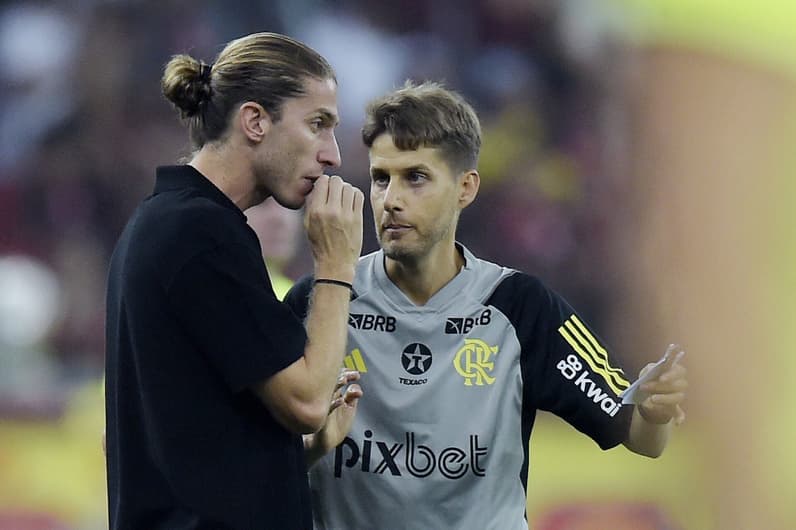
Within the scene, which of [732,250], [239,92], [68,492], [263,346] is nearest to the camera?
[263,346]

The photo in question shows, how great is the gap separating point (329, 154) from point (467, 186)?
1.72 ft

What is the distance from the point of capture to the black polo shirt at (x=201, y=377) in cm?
206

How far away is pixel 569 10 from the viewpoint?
676 centimetres

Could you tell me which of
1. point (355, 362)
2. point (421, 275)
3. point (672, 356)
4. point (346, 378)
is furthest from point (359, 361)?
point (672, 356)

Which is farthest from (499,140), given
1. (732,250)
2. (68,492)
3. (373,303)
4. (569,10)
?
(373,303)

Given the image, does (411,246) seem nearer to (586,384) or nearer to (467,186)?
(467,186)

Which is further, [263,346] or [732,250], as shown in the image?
[732,250]

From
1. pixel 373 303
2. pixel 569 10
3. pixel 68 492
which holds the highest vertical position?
pixel 569 10

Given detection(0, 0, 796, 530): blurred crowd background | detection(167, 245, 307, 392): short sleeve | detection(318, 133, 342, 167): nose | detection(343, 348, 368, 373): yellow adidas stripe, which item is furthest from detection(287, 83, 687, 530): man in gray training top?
detection(0, 0, 796, 530): blurred crowd background

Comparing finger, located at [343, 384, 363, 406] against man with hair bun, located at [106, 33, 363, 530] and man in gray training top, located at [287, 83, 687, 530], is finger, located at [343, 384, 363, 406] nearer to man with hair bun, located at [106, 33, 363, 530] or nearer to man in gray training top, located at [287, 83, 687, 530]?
man in gray training top, located at [287, 83, 687, 530]

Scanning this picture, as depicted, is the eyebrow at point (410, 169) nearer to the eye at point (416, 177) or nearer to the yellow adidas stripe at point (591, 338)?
the eye at point (416, 177)

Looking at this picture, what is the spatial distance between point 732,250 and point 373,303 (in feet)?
12.8

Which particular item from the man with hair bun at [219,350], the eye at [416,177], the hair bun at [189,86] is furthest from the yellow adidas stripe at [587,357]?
the hair bun at [189,86]

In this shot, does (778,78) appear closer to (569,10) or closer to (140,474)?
(569,10)
